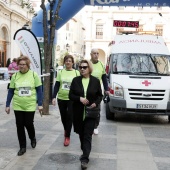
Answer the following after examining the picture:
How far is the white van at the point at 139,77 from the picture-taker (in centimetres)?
941

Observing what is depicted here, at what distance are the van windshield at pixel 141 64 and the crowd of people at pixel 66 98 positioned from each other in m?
3.48

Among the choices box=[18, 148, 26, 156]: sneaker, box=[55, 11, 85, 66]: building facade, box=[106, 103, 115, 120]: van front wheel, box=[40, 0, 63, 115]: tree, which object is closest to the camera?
box=[18, 148, 26, 156]: sneaker

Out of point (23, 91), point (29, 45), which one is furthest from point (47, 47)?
point (23, 91)

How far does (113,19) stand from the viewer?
66375 mm

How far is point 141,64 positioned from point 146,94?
4.12 feet

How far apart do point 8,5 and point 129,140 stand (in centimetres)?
2699

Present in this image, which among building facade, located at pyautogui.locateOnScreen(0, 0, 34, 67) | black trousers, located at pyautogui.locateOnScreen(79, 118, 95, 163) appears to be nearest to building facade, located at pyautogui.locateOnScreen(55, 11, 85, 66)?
building facade, located at pyautogui.locateOnScreen(0, 0, 34, 67)

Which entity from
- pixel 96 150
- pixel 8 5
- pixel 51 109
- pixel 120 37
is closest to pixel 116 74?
pixel 120 37

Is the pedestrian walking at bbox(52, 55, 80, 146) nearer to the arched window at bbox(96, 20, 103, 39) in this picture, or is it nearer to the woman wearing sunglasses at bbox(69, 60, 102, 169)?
the woman wearing sunglasses at bbox(69, 60, 102, 169)

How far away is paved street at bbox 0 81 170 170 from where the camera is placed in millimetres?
5668

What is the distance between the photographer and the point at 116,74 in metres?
→ 9.93

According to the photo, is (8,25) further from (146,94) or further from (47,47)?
(146,94)

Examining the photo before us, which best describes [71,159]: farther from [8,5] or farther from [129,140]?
[8,5]

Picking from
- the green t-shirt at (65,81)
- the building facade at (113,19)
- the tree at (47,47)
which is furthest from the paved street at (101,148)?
the building facade at (113,19)
